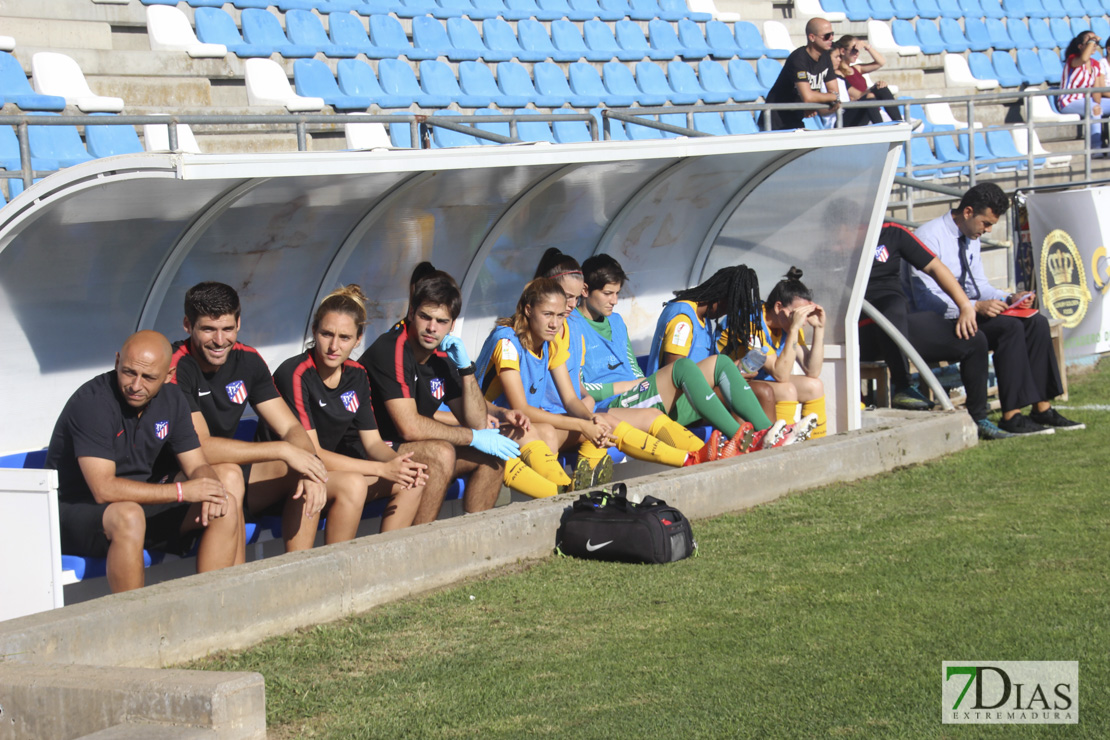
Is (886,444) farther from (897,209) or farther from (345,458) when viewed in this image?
(897,209)

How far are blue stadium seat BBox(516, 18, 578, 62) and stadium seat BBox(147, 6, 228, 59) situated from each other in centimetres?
358

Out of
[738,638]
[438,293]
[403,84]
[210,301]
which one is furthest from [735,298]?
[403,84]

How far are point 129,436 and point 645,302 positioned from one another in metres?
4.11

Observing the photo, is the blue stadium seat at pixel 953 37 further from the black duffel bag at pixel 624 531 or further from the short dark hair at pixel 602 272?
the black duffel bag at pixel 624 531

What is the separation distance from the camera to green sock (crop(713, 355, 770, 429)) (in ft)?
21.0

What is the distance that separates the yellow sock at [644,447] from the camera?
19.2ft

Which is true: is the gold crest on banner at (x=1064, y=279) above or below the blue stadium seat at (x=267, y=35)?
below

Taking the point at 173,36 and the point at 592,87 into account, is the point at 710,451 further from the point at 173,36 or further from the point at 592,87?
the point at 592,87

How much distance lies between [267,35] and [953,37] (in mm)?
10252

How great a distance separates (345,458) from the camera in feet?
15.9

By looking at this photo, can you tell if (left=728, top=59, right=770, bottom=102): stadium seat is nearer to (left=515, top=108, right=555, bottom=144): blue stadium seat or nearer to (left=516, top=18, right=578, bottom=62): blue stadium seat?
(left=516, top=18, right=578, bottom=62): blue stadium seat

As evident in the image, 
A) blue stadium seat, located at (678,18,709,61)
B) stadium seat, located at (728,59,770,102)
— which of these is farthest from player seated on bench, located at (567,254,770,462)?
blue stadium seat, located at (678,18,709,61)

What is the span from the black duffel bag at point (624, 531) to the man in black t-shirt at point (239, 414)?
1.00m

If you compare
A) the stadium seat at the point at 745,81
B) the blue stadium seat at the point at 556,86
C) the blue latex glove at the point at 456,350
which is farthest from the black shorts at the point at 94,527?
the stadium seat at the point at 745,81
